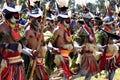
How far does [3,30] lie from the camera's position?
7.11 m

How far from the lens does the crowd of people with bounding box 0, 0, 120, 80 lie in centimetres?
723

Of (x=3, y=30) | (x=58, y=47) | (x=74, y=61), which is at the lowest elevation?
(x=74, y=61)

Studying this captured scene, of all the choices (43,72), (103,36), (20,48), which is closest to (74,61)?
(103,36)

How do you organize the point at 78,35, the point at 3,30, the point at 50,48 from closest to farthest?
the point at 3,30 < the point at 50,48 < the point at 78,35

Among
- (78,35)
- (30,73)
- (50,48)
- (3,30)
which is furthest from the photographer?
(78,35)

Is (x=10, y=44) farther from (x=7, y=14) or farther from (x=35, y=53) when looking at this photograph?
(x=35, y=53)

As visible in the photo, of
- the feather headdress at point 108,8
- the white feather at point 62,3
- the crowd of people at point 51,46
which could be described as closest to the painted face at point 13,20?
the crowd of people at point 51,46

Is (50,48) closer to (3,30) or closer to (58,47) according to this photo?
(58,47)

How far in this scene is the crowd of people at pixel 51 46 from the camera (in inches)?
285

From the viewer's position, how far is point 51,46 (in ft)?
30.1

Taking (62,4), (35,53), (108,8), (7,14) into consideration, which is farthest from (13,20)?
(108,8)

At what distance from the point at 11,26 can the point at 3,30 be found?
0.21m

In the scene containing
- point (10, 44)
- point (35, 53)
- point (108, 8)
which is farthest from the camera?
point (108, 8)

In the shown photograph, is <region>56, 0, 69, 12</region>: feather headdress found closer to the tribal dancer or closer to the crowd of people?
the crowd of people
